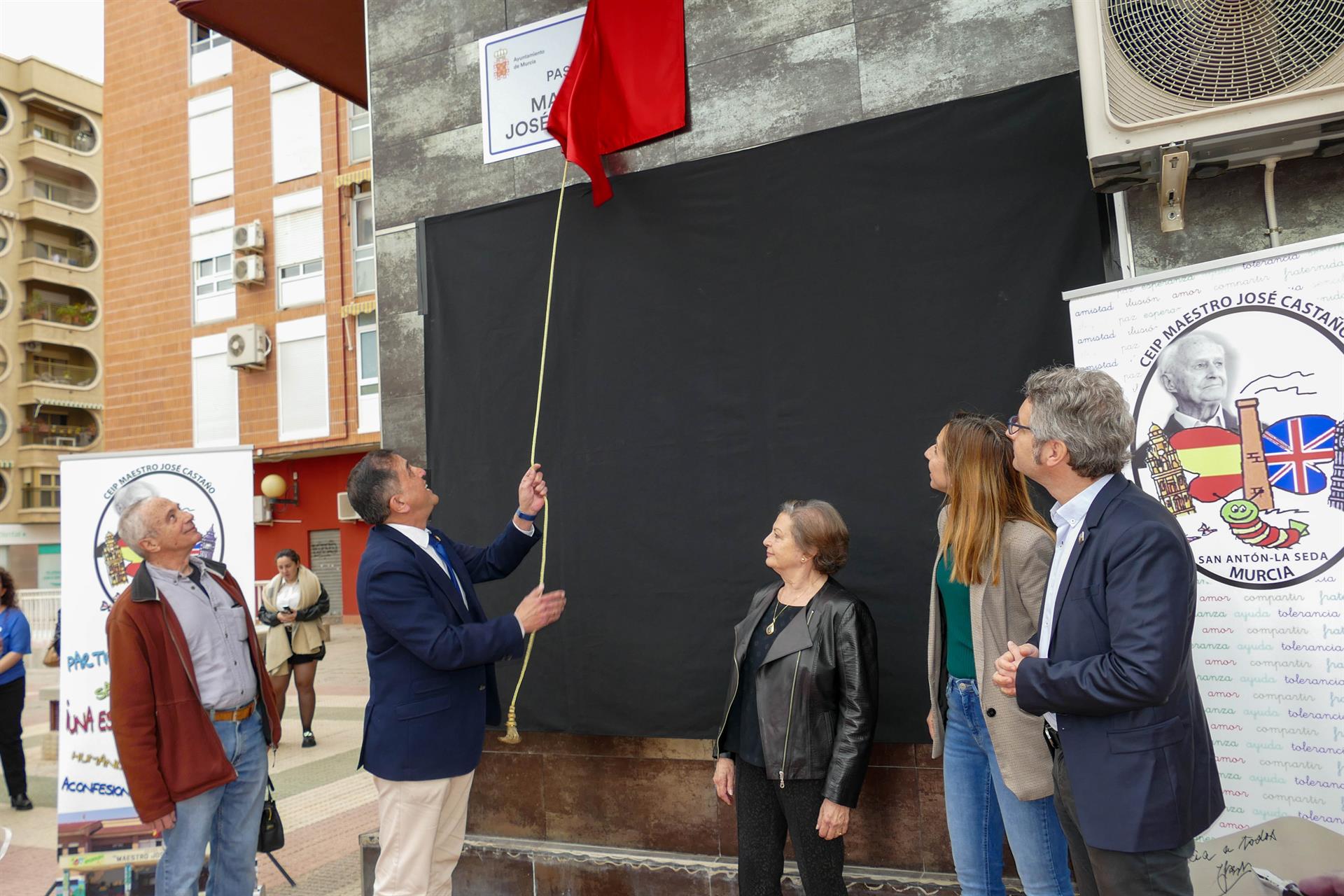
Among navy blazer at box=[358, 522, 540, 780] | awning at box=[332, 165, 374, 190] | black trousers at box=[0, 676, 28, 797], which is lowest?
black trousers at box=[0, 676, 28, 797]

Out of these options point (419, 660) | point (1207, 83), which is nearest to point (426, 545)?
point (419, 660)

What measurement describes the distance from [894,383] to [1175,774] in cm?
182

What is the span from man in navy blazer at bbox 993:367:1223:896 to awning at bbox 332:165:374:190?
18.5m

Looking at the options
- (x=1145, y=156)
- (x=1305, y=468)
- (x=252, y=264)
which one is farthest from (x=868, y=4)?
(x=252, y=264)

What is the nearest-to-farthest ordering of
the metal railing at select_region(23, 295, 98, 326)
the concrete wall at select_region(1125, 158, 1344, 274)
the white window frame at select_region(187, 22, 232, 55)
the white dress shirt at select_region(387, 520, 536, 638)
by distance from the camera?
1. the concrete wall at select_region(1125, 158, 1344, 274)
2. the white dress shirt at select_region(387, 520, 536, 638)
3. the white window frame at select_region(187, 22, 232, 55)
4. the metal railing at select_region(23, 295, 98, 326)

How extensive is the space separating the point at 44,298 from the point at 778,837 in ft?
119

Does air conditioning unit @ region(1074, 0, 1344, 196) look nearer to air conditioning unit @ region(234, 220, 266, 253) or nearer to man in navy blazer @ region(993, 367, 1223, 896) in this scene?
man in navy blazer @ region(993, 367, 1223, 896)

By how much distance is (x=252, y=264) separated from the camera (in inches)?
774

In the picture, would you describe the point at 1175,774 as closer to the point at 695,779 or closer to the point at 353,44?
the point at 695,779

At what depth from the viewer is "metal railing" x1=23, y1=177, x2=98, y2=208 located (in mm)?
31125

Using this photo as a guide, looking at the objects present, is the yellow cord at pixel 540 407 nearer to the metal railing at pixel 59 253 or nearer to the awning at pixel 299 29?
the awning at pixel 299 29

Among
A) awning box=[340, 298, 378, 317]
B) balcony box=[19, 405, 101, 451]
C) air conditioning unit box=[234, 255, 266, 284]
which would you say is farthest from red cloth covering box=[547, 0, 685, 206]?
balcony box=[19, 405, 101, 451]

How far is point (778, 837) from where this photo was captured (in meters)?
3.03

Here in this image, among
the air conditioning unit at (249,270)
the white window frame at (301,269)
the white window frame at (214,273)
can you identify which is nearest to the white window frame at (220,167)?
the white window frame at (214,273)
